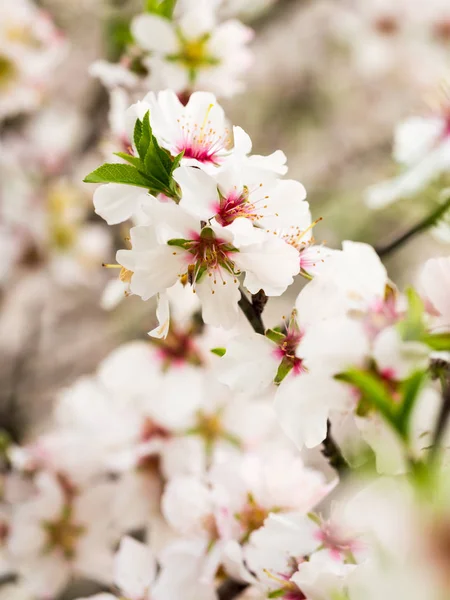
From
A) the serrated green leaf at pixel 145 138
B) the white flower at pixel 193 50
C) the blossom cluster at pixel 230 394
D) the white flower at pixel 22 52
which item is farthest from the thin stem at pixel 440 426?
the white flower at pixel 22 52

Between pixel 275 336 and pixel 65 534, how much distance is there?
0.46 metres

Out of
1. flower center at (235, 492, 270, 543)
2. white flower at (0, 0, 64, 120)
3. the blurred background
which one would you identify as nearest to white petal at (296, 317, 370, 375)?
flower center at (235, 492, 270, 543)

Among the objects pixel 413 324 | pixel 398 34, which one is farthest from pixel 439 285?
pixel 398 34

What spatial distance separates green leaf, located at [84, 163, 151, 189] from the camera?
38 centimetres

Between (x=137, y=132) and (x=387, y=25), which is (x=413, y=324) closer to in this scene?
(x=137, y=132)

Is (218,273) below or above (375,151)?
above

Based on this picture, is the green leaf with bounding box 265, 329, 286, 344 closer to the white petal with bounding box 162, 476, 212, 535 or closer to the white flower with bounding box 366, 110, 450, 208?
the white petal with bounding box 162, 476, 212, 535

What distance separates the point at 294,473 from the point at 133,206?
25 centimetres

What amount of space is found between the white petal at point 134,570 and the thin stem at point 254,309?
25cm

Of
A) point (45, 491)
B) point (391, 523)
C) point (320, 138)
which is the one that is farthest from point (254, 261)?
point (320, 138)

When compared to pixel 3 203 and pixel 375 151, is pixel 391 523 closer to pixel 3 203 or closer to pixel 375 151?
pixel 3 203

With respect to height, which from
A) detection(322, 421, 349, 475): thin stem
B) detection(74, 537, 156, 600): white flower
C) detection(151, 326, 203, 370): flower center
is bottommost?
detection(151, 326, 203, 370): flower center

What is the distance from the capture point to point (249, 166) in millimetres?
383

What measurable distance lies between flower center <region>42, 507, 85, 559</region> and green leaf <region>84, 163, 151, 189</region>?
482 millimetres
